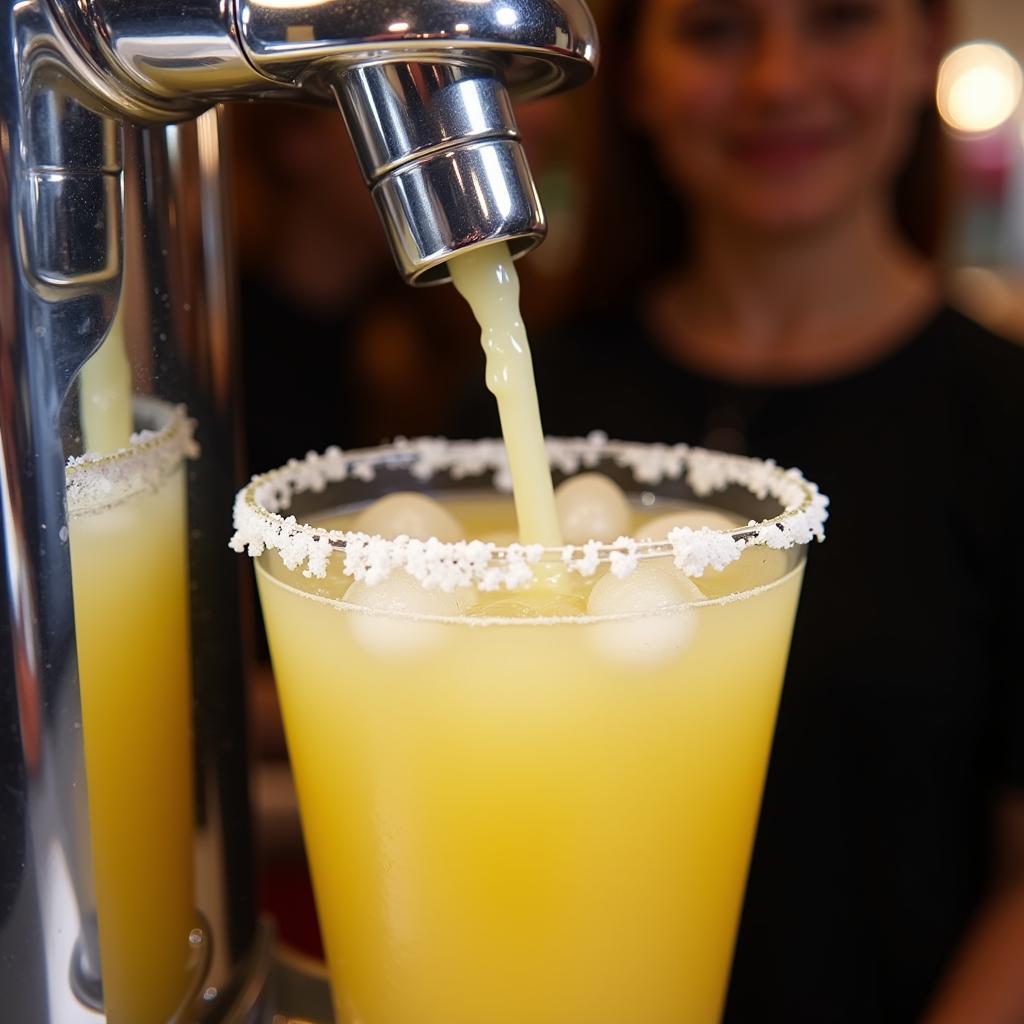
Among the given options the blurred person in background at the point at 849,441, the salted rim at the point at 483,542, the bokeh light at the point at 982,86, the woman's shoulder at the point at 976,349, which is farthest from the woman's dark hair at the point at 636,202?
the bokeh light at the point at 982,86

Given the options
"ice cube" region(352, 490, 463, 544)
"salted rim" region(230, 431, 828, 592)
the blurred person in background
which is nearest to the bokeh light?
the blurred person in background

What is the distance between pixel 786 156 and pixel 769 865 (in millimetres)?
739

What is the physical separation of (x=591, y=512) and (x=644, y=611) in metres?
0.14

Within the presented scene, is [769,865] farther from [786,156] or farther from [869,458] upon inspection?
[786,156]

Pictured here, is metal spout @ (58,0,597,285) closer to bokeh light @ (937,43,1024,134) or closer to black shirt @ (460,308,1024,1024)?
black shirt @ (460,308,1024,1024)

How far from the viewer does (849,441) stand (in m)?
1.28

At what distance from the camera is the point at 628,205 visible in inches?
61.8

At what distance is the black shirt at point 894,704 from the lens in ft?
3.75

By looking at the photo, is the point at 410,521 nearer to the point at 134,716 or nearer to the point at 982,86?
the point at 134,716

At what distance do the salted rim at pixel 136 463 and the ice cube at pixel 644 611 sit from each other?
18cm

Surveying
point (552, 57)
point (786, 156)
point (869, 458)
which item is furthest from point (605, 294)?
point (552, 57)

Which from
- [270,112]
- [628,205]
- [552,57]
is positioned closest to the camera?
[552,57]

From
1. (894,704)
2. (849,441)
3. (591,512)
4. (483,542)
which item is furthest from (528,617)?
(849,441)

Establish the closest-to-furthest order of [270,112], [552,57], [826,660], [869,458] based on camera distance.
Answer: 1. [552,57]
2. [826,660]
3. [869,458]
4. [270,112]
